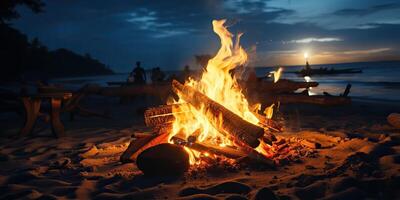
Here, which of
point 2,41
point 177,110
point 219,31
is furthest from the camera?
point 2,41

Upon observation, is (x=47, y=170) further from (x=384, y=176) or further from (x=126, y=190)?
(x=384, y=176)

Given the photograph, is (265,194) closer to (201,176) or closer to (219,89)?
(201,176)

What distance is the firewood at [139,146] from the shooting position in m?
5.41

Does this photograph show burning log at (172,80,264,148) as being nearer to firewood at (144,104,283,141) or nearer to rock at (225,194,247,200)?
firewood at (144,104,283,141)

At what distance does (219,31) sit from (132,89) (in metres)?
2.11

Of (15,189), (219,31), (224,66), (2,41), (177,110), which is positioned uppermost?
(2,41)

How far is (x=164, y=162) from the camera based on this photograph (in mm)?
4836

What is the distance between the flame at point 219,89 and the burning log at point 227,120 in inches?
8.7

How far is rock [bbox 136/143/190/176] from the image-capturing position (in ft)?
15.9

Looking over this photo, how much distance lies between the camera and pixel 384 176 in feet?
14.1

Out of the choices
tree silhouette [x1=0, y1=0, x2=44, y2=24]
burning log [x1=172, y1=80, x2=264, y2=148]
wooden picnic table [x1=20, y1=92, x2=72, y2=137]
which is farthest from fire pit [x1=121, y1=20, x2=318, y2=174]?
tree silhouette [x1=0, y1=0, x2=44, y2=24]

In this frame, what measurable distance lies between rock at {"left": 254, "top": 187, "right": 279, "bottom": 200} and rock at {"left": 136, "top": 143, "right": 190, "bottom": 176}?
137cm

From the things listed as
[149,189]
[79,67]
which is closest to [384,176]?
[149,189]

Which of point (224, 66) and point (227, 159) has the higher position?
point (224, 66)
